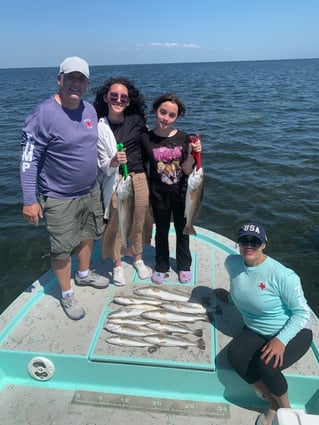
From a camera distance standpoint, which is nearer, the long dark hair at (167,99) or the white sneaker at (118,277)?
the long dark hair at (167,99)

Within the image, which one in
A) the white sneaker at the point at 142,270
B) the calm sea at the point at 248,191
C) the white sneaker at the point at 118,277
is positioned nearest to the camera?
the white sneaker at the point at 118,277

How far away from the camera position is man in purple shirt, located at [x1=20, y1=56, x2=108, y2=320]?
133 inches

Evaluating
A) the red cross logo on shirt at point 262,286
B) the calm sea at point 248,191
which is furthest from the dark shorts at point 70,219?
the calm sea at point 248,191

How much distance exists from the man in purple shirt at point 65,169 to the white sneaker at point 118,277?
65 centimetres

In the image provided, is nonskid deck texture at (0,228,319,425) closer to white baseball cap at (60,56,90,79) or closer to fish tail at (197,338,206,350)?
fish tail at (197,338,206,350)

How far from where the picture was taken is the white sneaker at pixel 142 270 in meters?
4.84

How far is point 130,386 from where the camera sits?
3.55 meters

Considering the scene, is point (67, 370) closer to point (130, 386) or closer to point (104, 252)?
point (130, 386)

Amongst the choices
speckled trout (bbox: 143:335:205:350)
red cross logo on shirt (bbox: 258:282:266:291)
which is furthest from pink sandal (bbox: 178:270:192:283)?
red cross logo on shirt (bbox: 258:282:266:291)

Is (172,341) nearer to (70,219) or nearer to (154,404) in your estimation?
(154,404)

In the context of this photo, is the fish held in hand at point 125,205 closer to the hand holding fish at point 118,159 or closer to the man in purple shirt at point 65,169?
the hand holding fish at point 118,159

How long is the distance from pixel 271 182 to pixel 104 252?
8208 millimetres

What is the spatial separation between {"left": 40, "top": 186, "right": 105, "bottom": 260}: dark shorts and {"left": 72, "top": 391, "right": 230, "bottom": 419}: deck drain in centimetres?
150

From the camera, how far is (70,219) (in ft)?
12.6
